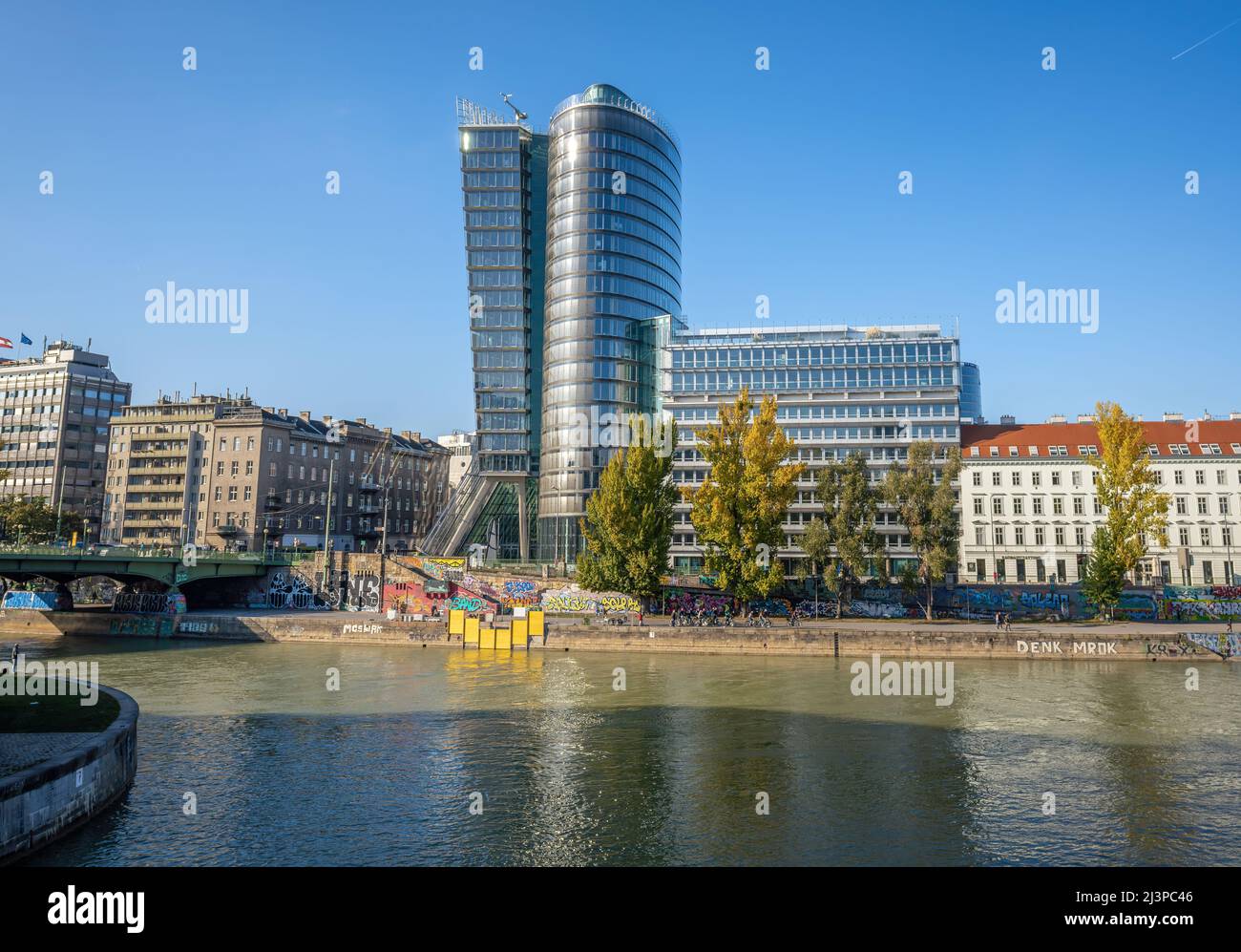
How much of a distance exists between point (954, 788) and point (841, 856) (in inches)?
314

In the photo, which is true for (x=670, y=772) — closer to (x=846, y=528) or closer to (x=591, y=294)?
(x=846, y=528)

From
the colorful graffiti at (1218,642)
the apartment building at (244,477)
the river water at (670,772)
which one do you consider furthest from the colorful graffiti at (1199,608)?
the apartment building at (244,477)

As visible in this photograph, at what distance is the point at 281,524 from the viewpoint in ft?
381

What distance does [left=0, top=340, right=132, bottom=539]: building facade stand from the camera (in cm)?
13688

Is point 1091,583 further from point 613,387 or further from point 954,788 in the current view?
point 613,387

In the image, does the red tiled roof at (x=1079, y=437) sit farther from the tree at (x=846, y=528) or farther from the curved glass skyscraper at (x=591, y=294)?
the curved glass skyscraper at (x=591, y=294)

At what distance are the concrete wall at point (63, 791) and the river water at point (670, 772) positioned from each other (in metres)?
0.64

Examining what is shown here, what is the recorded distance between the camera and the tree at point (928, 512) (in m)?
72.7

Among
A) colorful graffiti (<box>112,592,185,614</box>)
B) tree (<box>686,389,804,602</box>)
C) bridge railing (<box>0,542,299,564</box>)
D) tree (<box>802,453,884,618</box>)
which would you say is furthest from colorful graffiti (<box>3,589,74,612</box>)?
tree (<box>802,453,884,618</box>)

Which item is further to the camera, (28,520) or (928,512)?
(28,520)

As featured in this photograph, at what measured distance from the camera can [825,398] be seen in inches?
3831

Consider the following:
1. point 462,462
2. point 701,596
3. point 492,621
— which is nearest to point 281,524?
point 492,621

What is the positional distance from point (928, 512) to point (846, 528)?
7.46 m

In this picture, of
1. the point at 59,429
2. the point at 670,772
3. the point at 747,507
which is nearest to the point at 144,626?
the point at 747,507
